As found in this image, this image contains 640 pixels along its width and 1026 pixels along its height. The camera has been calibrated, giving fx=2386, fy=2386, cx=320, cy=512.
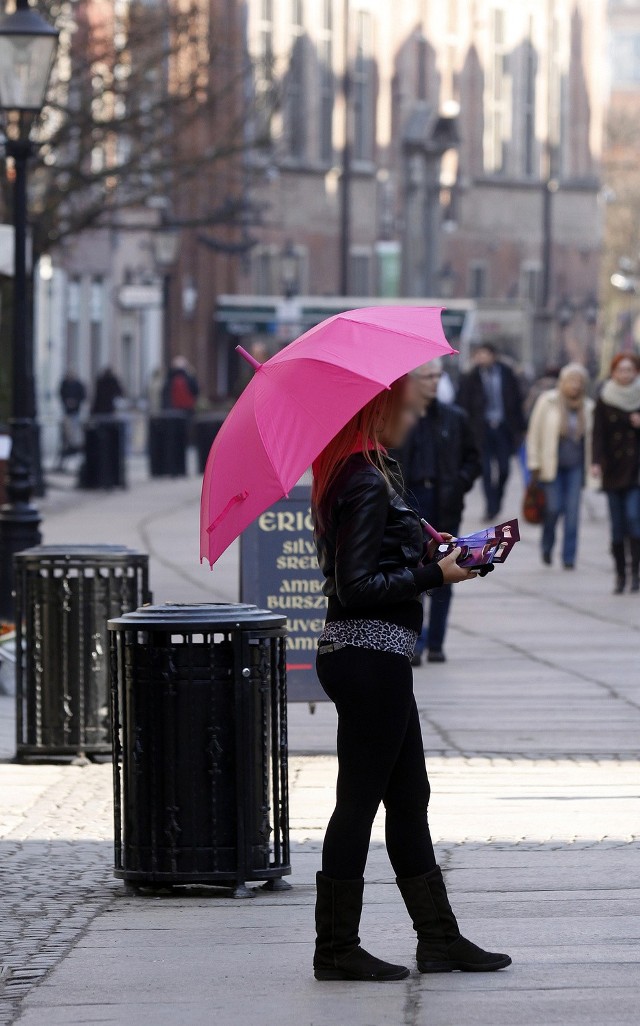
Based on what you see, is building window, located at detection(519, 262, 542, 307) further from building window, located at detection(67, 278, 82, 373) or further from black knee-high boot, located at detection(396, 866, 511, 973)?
black knee-high boot, located at detection(396, 866, 511, 973)

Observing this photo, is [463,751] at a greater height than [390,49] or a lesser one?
lesser

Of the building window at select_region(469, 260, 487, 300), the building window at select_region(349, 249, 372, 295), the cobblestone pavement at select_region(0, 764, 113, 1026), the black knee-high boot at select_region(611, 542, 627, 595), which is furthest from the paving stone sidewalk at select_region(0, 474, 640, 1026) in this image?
the building window at select_region(469, 260, 487, 300)

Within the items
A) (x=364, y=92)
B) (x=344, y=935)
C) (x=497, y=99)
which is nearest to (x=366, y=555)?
(x=344, y=935)

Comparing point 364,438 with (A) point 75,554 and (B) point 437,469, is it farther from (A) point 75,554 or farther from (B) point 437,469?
(B) point 437,469

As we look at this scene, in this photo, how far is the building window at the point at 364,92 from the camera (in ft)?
210

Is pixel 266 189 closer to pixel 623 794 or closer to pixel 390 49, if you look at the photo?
pixel 390 49

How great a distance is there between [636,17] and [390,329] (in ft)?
437

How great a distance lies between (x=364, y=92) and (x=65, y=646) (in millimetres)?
55975

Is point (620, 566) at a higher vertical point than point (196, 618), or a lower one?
lower

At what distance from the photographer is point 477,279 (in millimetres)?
70625

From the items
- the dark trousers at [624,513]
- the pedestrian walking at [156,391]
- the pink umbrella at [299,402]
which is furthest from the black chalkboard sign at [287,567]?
the pedestrian walking at [156,391]

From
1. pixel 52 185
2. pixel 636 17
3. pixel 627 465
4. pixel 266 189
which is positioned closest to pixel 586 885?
pixel 627 465

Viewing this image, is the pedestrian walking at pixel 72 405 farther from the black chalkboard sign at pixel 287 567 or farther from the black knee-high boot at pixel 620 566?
the black chalkboard sign at pixel 287 567

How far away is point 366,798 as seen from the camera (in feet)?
19.5
